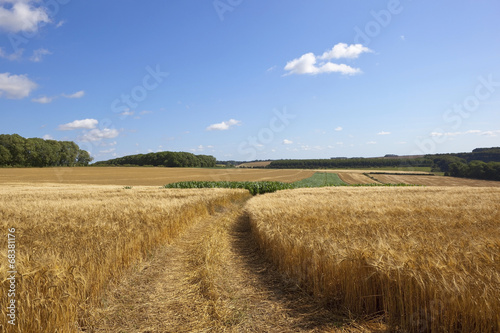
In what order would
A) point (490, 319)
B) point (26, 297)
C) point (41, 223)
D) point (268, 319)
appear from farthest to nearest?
Answer: 1. point (41, 223)
2. point (268, 319)
3. point (26, 297)
4. point (490, 319)

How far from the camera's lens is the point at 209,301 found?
483 centimetres

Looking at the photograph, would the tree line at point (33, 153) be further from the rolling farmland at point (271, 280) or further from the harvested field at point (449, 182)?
the harvested field at point (449, 182)

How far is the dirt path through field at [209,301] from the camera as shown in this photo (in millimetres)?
4184

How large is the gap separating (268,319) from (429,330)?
2.21m

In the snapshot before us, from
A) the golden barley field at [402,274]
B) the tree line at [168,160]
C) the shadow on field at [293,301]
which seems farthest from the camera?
the tree line at [168,160]

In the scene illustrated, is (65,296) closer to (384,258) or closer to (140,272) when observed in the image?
(140,272)

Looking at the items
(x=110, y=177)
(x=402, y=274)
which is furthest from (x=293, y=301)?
(x=110, y=177)

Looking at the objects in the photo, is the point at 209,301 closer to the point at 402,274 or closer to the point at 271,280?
the point at 271,280

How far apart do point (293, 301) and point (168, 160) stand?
4724 inches

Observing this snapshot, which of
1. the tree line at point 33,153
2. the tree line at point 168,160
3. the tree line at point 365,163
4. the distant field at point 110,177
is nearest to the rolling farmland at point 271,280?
the distant field at point 110,177

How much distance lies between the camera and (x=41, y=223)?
902 cm

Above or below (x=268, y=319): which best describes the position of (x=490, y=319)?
above

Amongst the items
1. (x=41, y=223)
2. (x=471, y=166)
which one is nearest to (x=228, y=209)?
(x=41, y=223)

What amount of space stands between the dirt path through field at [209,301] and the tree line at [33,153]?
10282 cm
